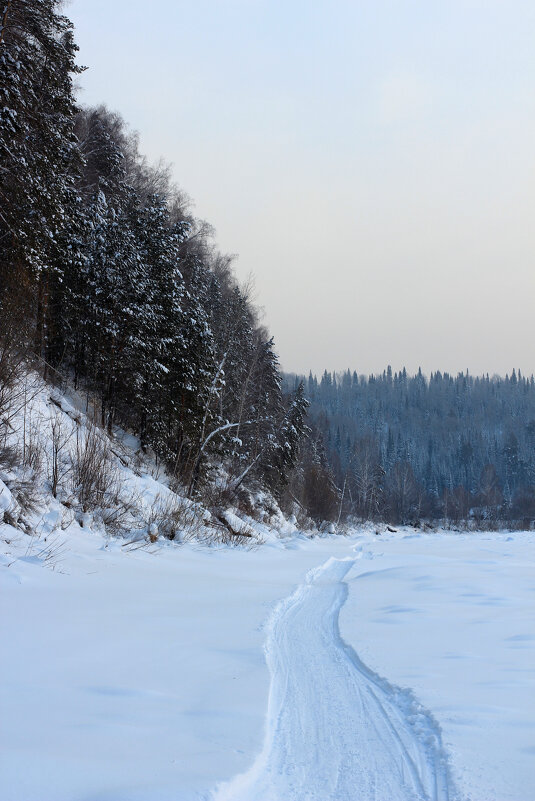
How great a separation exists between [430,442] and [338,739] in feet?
463

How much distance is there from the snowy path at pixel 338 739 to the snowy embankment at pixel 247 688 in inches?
0.4

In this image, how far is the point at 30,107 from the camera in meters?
11.3

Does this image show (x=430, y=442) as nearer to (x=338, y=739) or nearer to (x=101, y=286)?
(x=101, y=286)

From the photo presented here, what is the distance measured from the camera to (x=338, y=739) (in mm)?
2789

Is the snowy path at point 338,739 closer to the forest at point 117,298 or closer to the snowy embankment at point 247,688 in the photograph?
the snowy embankment at point 247,688

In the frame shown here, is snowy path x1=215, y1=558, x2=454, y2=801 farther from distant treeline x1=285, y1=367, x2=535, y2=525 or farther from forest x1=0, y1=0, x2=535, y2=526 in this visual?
distant treeline x1=285, y1=367, x2=535, y2=525

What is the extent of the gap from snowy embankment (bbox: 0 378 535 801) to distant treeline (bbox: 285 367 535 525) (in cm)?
4801

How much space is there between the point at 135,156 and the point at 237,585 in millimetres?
31027

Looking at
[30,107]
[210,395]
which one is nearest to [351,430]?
[210,395]

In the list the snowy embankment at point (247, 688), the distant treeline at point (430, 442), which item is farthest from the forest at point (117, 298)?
the distant treeline at point (430, 442)

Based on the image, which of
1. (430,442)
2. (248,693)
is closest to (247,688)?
(248,693)

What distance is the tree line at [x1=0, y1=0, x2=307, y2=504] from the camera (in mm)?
11367

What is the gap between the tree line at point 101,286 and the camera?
448 inches

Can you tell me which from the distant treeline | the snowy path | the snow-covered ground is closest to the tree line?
the snow-covered ground
